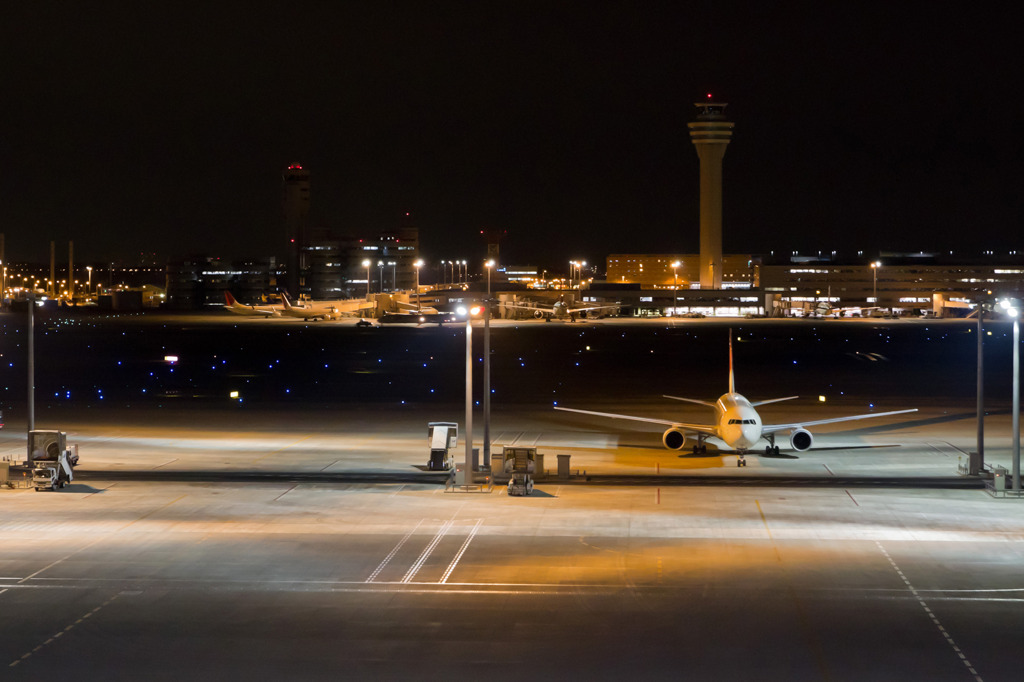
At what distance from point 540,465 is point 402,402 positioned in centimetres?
3072

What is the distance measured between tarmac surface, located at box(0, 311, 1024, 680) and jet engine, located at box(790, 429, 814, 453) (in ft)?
3.04

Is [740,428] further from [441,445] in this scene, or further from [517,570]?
[517,570]

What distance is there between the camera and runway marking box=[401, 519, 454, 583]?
85.3 ft

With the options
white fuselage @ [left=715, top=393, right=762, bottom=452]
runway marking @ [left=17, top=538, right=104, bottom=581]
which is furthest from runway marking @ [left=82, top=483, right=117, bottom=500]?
white fuselage @ [left=715, top=393, right=762, bottom=452]

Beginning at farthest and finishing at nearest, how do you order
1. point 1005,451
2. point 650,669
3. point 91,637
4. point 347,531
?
point 1005,451 → point 347,531 → point 91,637 → point 650,669

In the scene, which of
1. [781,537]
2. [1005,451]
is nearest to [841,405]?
[1005,451]

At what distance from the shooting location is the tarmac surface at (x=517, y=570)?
20.1 metres

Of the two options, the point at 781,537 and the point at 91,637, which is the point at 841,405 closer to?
the point at 781,537

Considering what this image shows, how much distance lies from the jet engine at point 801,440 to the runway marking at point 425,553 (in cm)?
1810

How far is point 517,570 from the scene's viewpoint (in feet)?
86.6

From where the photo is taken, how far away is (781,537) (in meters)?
30.0

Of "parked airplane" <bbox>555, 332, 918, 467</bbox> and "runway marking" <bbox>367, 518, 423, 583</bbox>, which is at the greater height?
"parked airplane" <bbox>555, 332, 918, 467</bbox>

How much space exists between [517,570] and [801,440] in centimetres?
2190

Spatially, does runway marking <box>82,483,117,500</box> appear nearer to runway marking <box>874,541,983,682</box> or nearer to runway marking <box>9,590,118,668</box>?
runway marking <box>9,590,118,668</box>
